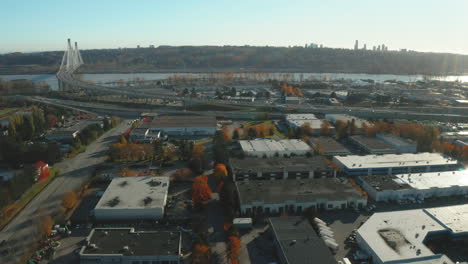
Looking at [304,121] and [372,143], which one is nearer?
[372,143]

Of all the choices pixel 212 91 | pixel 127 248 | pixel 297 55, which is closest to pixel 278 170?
pixel 127 248

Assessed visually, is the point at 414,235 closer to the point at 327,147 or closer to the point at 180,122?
the point at 327,147

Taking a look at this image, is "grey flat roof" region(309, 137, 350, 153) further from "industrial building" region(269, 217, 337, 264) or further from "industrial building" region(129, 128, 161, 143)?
"industrial building" region(129, 128, 161, 143)

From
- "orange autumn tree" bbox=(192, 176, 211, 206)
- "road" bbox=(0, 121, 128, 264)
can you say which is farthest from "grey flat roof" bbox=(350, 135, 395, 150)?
"road" bbox=(0, 121, 128, 264)

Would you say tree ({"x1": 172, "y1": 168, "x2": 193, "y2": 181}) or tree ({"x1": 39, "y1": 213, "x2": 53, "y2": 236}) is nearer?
tree ({"x1": 39, "y1": 213, "x2": 53, "y2": 236})

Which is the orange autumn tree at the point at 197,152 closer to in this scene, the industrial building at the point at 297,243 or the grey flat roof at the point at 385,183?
the industrial building at the point at 297,243

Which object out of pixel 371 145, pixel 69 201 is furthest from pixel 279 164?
pixel 69 201

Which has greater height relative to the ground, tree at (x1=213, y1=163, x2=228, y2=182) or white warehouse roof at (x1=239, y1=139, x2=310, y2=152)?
white warehouse roof at (x1=239, y1=139, x2=310, y2=152)
